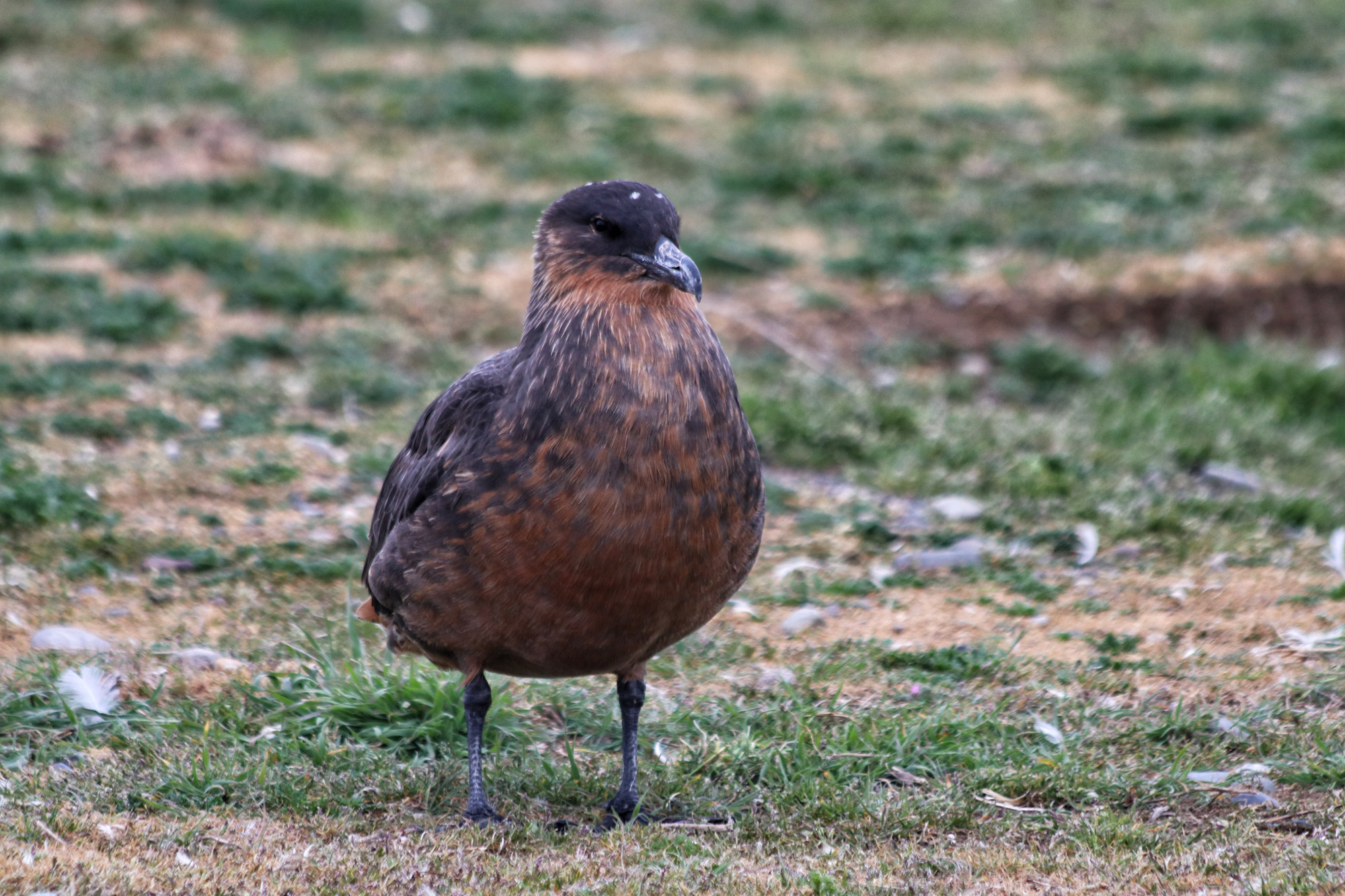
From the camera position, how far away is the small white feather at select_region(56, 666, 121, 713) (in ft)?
15.5

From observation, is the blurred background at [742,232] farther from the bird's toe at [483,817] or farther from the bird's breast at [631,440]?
the bird's breast at [631,440]

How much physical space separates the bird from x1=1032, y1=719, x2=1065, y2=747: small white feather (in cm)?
114

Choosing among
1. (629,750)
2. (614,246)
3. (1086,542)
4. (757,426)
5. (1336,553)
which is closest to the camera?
(614,246)

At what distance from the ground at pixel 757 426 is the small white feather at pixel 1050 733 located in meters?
0.03

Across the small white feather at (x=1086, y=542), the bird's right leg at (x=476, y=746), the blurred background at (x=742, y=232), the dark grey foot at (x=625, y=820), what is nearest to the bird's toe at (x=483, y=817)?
the bird's right leg at (x=476, y=746)

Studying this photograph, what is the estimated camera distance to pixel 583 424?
3.97 meters

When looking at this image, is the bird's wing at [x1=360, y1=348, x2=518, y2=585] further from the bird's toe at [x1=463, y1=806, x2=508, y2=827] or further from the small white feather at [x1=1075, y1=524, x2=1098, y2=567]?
the small white feather at [x1=1075, y1=524, x2=1098, y2=567]

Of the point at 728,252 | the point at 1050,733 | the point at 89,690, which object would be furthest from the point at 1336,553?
the point at 89,690

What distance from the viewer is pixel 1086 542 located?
644cm

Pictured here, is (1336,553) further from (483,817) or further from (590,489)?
(483,817)

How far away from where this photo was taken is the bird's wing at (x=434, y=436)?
14.2 ft

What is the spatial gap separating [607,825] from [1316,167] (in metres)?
8.29

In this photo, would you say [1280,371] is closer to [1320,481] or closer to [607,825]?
[1320,481]

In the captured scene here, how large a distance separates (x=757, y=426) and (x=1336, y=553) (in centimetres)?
267
